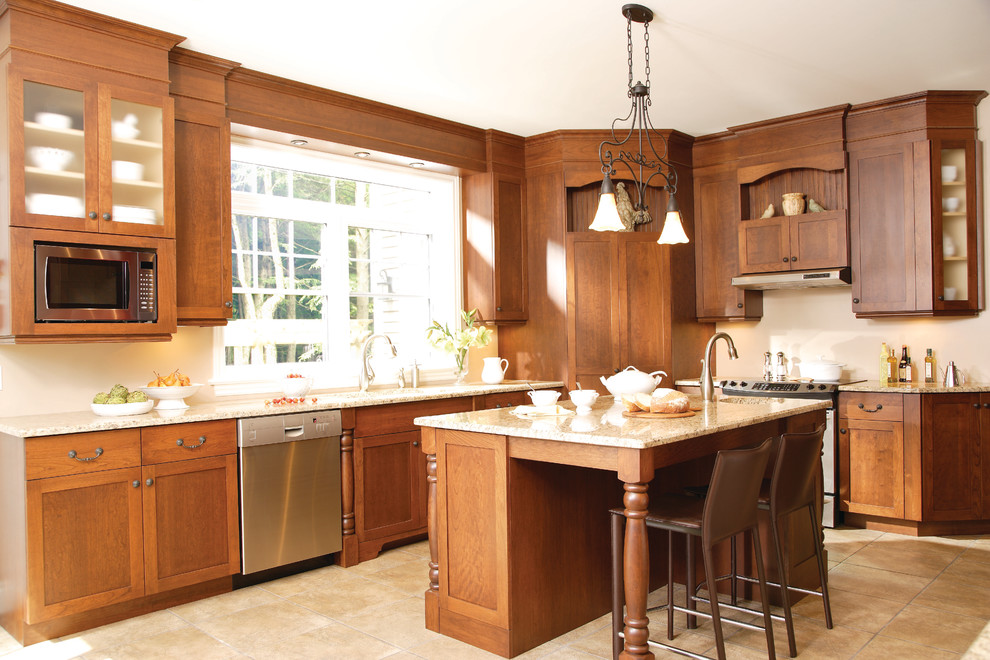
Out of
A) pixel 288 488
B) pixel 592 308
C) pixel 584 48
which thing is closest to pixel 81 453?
pixel 288 488

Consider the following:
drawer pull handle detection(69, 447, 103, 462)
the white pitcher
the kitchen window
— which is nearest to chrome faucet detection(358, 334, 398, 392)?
the kitchen window

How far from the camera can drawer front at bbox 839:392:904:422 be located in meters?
4.52

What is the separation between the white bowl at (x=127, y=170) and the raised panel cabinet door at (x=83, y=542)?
4.59ft

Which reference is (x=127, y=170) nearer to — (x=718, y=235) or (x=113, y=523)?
(x=113, y=523)

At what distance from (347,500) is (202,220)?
1.73 m

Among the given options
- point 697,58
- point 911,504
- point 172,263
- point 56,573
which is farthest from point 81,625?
point 911,504

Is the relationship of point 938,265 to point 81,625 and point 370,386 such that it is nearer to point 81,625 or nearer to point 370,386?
point 370,386

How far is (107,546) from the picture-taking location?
3.14 m

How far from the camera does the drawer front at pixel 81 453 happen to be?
9.67 feet

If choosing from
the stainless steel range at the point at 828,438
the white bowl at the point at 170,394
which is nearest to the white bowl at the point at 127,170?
the white bowl at the point at 170,394

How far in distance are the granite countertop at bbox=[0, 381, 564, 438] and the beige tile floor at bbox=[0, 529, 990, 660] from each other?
90cm

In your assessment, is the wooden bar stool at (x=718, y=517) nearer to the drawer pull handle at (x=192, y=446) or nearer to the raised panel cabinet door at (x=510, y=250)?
the drawer pull handle at (x=192, y=446)

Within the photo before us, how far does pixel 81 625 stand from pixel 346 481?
1.40 m

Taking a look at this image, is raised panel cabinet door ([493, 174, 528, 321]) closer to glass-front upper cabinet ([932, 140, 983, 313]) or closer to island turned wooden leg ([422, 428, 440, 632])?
island turned wooden leg ([422, 428, 440, 632])
